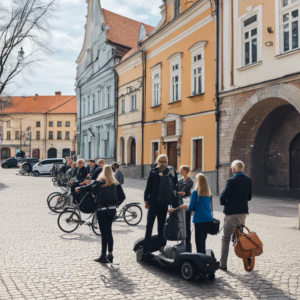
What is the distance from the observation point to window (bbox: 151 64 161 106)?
2550 cm

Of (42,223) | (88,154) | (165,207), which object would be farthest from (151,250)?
(88,154)

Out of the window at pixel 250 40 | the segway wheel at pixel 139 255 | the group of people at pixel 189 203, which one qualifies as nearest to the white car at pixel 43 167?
the window at pixel 250 40

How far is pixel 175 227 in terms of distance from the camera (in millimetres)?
6348

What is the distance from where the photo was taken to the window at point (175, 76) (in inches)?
895

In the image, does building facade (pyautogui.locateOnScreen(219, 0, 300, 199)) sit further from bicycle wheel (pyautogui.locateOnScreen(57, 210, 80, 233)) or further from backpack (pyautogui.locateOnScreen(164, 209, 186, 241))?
backpack (pyautogui.locateOnScreen(164, 209, 186, 241))

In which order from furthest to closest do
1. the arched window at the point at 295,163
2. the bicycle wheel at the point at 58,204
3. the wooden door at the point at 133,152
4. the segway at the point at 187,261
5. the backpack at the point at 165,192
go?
the wooden door at the point at 133,152 < the arched window at the point at 295,163 < the bicycle wheel at the point at 58,204 < the backpack at the point at 165,192 < the segway at the point at 187,261

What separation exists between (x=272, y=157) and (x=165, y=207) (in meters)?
12.6

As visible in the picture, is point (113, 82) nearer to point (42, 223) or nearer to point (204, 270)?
point (42, 223)

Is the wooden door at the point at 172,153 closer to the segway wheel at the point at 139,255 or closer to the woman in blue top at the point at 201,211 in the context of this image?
the segway wheel at the point at 139,255

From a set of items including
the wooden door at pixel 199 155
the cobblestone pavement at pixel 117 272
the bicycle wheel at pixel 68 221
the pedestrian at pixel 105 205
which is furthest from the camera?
the wooden door at pixel 199 155

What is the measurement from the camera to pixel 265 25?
15.7 meters

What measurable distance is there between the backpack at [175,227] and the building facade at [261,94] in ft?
32.2

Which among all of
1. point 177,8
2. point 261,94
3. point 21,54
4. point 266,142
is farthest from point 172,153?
point 21,54

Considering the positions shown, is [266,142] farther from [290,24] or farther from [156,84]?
[156,84]
